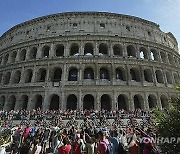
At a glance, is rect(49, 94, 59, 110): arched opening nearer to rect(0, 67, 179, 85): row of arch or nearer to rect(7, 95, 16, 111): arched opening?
rect(0, 67, 179, 85): row of arch

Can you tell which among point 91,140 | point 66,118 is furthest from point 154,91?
point 91,140

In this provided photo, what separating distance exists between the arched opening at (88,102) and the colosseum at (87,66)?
0.01 m

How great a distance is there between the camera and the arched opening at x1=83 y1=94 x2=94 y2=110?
21.8m

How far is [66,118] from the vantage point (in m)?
16.3

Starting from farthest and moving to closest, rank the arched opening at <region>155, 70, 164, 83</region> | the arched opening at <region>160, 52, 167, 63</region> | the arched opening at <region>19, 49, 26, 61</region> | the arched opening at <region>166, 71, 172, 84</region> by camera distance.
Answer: the arched opening at <region>160, 52, 167, 63</region>
the arched opening at <region>19, 49, 26, 61</region>
the arched opening at <region>166, 71, 172, 84</region>
the arched opening at <region>155, 70, 164, 83</region>

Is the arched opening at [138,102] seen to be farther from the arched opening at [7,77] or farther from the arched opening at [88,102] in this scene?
the arched opening at [7,77]

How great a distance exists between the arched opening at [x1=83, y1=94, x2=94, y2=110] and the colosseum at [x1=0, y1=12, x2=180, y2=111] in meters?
0.01

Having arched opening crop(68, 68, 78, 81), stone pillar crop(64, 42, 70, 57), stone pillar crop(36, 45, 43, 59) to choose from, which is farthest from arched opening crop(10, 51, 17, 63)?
arched opening crop(68, 68, 78, 81)

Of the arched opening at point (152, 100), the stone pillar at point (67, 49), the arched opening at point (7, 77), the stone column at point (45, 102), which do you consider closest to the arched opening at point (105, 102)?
the arched opening at point (152, 100)

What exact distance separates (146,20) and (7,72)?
23840 mm

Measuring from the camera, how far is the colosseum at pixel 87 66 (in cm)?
2097

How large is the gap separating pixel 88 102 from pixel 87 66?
A: 4807mm

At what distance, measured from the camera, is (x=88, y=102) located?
22.1 metres

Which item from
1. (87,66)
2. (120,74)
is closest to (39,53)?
(87,66)
